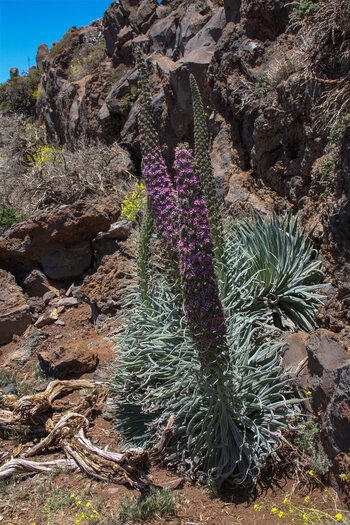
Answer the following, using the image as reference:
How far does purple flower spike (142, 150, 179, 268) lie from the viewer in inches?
121

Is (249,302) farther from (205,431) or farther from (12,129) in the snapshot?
(12,129)

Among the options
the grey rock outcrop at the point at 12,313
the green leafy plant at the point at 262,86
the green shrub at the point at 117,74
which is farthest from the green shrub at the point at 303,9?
the green shrub at the point at 117,74

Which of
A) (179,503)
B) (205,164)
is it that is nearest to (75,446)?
(179,503)

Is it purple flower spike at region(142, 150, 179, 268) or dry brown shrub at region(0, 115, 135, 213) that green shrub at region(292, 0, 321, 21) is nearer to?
purple flower spike at region(142, 150, 179, 268)

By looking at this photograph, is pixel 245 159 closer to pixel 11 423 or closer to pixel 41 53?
pixel 11 423

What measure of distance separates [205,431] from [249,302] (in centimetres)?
132

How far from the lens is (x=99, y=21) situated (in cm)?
1738

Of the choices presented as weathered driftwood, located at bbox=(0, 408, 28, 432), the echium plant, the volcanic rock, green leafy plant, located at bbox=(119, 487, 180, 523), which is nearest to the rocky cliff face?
the echium plant

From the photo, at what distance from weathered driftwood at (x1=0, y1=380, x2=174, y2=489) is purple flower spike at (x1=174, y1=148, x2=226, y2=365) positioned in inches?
35.5

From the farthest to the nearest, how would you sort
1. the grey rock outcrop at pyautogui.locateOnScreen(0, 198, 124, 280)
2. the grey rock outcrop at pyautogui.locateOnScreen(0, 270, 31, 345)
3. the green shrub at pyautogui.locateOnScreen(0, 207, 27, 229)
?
the green shrub at pyautogui.locateOnScreen(0, 207, 27, 229) → the grey rock outcrop at pyautogui.locateOnScreen(0, 198, 124, 280) → the grey rock outcrop at pyautogui.locateOnScreen(0, 270, 31, 345)

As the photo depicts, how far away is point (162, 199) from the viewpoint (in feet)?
10.2

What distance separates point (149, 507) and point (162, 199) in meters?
1.99

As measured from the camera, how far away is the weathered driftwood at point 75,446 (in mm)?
→ 3098

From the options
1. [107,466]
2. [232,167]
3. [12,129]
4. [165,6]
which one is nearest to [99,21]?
[12,129]
